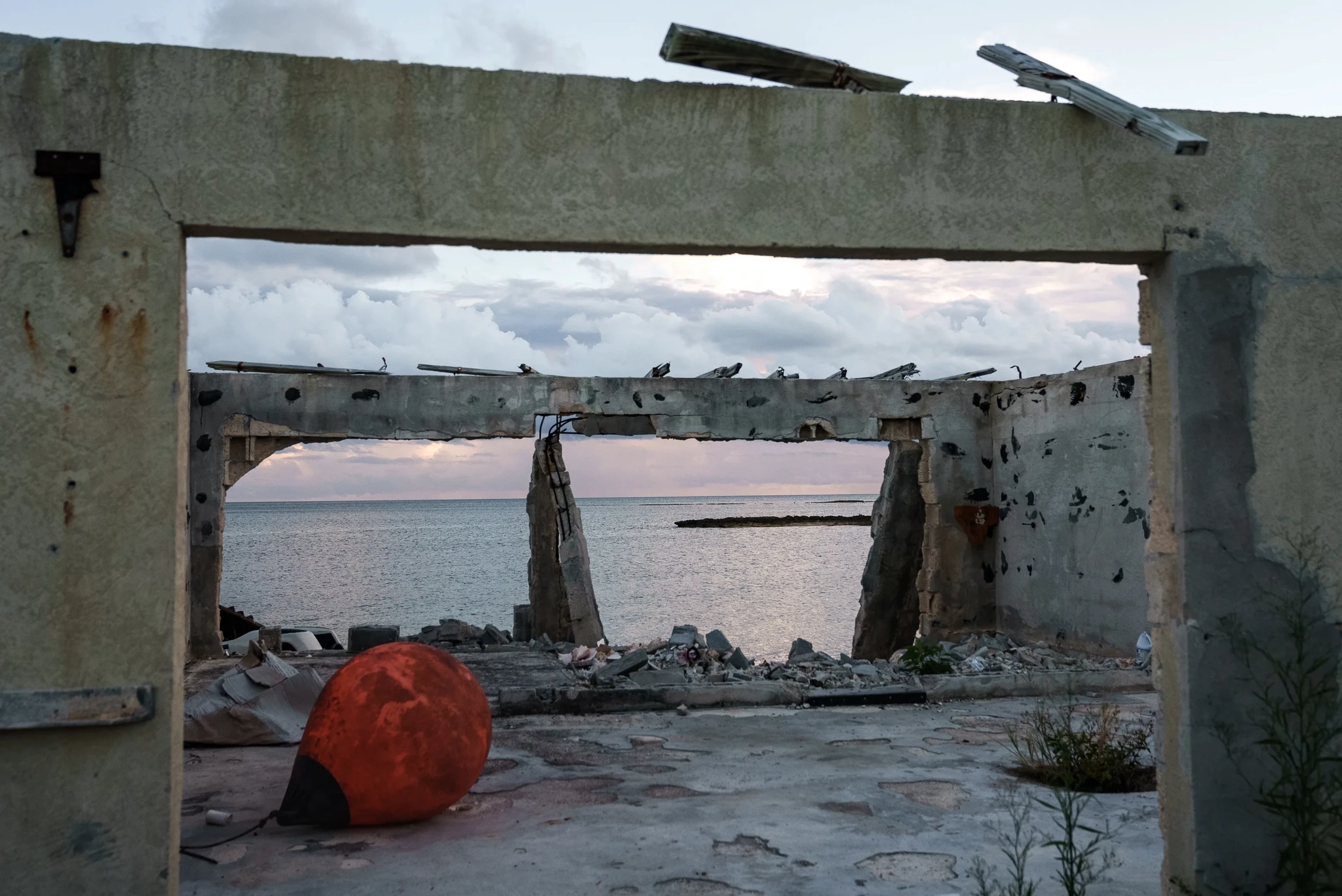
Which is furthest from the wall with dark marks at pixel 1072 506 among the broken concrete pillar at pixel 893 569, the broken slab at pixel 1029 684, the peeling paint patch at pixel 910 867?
the peeling paint patch at pixel 910 867

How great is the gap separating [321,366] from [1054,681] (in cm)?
787

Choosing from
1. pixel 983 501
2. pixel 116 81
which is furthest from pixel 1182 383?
pixel 983 501

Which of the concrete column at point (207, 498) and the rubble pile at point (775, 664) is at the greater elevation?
the concrete column at point (207, 498)

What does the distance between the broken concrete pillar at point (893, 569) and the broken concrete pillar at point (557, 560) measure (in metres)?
3.46

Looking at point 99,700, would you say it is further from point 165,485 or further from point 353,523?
point 353,523

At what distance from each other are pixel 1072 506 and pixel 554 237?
904 cm

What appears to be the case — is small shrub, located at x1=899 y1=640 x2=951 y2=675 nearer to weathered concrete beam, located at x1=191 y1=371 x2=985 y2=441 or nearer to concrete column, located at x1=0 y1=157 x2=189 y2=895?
weathered concrete beam, located at x1=191 y1=371 x2=985 y2=441

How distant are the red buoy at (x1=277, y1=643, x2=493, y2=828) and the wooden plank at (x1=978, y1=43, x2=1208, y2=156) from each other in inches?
153

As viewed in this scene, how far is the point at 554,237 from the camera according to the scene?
3.58 m

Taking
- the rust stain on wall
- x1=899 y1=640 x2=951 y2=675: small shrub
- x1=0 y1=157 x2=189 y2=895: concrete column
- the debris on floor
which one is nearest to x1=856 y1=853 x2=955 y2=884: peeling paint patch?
x1=0 y1=157 x2=189 y2=895: concrete column

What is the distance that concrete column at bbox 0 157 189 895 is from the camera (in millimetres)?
3281

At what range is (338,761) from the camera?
17.9 feet

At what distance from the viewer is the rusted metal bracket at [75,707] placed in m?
3.25

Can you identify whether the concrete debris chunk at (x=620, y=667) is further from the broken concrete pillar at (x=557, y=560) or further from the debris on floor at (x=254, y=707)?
the broken concrete pillar at (x=557, y=560)
